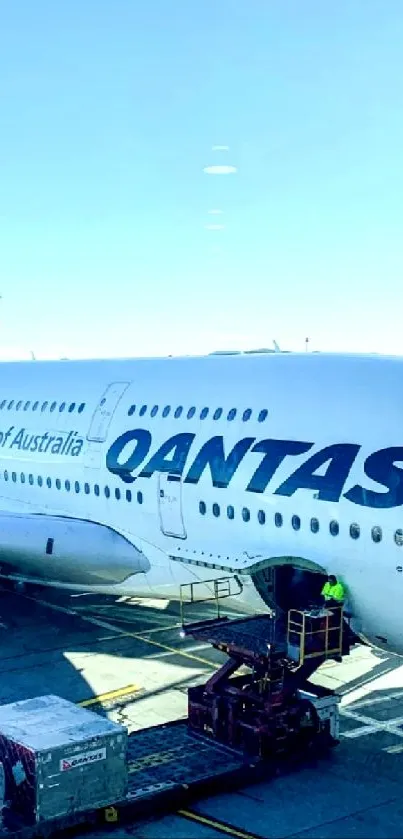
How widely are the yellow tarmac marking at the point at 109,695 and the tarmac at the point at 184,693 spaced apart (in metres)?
0.02

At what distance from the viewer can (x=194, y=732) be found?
58.1 ft

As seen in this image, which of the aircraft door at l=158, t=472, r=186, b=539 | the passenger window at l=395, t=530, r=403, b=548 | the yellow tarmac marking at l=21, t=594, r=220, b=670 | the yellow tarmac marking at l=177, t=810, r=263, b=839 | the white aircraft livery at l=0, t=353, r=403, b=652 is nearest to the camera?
the yellow tarmac marking at l=177, t=810, r=263, b=839

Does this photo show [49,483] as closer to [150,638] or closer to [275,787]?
[150,638]

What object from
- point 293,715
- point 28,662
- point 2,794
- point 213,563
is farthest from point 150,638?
point 2,794

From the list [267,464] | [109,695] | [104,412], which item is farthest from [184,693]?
[104,412]

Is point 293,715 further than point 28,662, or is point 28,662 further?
point 28,662

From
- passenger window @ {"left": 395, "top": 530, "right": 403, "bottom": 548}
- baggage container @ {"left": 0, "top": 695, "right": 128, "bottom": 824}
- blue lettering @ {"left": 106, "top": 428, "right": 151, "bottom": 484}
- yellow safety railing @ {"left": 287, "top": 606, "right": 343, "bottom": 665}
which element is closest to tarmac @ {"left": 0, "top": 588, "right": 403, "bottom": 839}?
baggage container @ {"left": 0, "top": 695, "right": 128, "bottom": 824}

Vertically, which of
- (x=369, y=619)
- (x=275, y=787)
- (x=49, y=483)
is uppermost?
(x=49, y=483)

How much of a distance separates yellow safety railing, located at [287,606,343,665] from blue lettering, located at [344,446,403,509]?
1.86 m

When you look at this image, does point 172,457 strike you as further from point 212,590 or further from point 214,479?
point 212,590

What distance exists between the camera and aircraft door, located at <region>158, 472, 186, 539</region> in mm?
20078

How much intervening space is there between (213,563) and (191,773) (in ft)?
14.1

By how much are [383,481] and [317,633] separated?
8.92ft

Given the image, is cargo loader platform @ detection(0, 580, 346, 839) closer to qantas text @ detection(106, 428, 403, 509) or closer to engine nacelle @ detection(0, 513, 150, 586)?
qantas text @ detection(106, 428, 403, 509)
